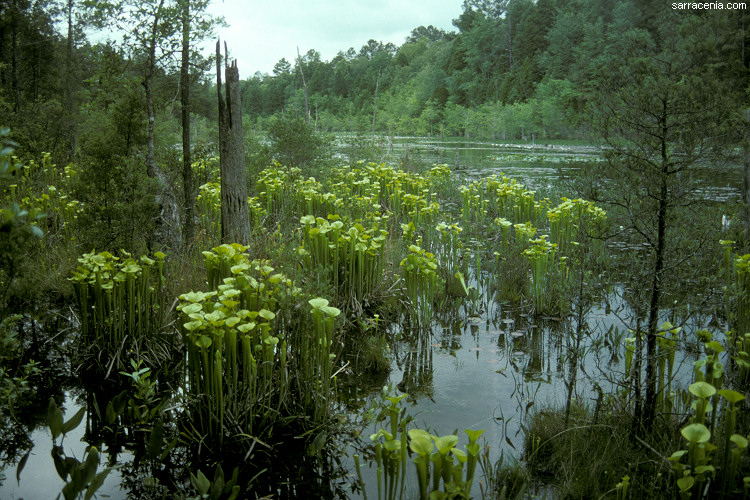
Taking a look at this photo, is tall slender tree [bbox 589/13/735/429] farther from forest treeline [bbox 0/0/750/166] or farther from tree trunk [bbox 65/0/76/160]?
tree trunk [bbox 65/0/76/160]

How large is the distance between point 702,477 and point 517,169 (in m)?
16.5

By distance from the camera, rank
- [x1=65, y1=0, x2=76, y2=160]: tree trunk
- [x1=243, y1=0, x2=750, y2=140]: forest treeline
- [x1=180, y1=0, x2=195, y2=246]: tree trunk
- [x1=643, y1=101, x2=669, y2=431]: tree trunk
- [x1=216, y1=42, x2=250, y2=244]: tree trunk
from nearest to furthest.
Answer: [x1=643, y1=101, x2=669, y2=431]: tree trunk → [x1=216, y1=42, x2=250, y2=244]: tree trunk → [x1=180, y1=0, x2=195, y2=246]: tree trunk → [x1=65, y1=0, x2=76, y2=160]: tree trunk → [x1=243, y1=0, x2=750, y2=140]: forest treeline

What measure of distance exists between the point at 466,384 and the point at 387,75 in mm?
75987

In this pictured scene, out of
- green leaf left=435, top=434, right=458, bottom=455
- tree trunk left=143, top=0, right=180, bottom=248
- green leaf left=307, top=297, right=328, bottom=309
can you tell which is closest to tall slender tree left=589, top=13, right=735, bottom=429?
green leaf left=435, top=434, right=458, bottom=455

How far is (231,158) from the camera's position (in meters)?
5.19

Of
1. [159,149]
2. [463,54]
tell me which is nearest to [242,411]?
[159,149]

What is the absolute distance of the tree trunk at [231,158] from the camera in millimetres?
5188

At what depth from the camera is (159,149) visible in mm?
5633

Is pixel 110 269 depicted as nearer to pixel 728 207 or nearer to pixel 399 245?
pixel 399 245

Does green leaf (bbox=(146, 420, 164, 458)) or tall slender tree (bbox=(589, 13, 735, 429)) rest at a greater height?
tall slender tree (bbox=(589, 13, 735, 429))

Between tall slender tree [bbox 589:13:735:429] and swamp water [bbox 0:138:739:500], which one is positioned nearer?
swamp water [bbox 0:138:739:500]

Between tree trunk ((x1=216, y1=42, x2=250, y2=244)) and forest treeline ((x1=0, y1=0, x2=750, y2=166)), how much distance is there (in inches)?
29.4

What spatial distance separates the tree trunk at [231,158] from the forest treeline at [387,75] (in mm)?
746

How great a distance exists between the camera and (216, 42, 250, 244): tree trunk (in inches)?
204
